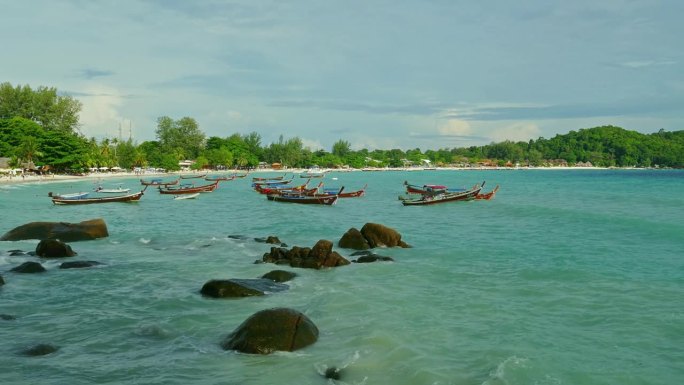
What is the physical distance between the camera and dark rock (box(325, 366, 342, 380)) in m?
9.87

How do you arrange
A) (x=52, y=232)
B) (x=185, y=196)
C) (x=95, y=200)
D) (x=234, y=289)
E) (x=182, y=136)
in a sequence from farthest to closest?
(x=182, y=136)
(x=185, y=196)
(x=95, y=200)
(x=52, y=232)
(x=234, y=289)

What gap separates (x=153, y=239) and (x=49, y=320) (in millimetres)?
15889

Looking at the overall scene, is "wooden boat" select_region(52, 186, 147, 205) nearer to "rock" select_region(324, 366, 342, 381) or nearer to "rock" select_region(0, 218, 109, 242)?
"rock" select_region(0, 218, 109, 242)

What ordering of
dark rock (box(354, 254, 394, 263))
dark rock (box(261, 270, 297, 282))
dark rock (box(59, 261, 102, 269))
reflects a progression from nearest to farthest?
dark rock (box(261, 270, 297, 282)) < dark rock (box(59, 261, 102, 269)) < dark rock (box(354, 254, 394, 263))

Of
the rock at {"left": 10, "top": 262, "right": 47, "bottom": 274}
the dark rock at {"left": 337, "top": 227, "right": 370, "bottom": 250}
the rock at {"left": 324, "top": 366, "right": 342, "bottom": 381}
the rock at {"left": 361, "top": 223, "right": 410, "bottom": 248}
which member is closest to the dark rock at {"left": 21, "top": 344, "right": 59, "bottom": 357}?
the rock at {"left": 324, "top": 366, "right": 342, "bottom": 381}

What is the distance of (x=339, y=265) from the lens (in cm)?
2048

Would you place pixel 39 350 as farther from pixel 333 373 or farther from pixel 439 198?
pixel 439 198

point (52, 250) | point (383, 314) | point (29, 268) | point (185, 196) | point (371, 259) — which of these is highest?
point (52, 250)

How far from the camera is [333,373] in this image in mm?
9984

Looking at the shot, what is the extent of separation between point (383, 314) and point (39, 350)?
25.3 feet

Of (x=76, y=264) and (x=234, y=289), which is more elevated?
(x=234, y=289)

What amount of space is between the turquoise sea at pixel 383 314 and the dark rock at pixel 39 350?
200 mm

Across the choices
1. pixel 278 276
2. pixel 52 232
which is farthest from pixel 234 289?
pixel 52 232

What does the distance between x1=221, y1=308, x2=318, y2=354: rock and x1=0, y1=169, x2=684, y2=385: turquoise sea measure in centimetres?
25
